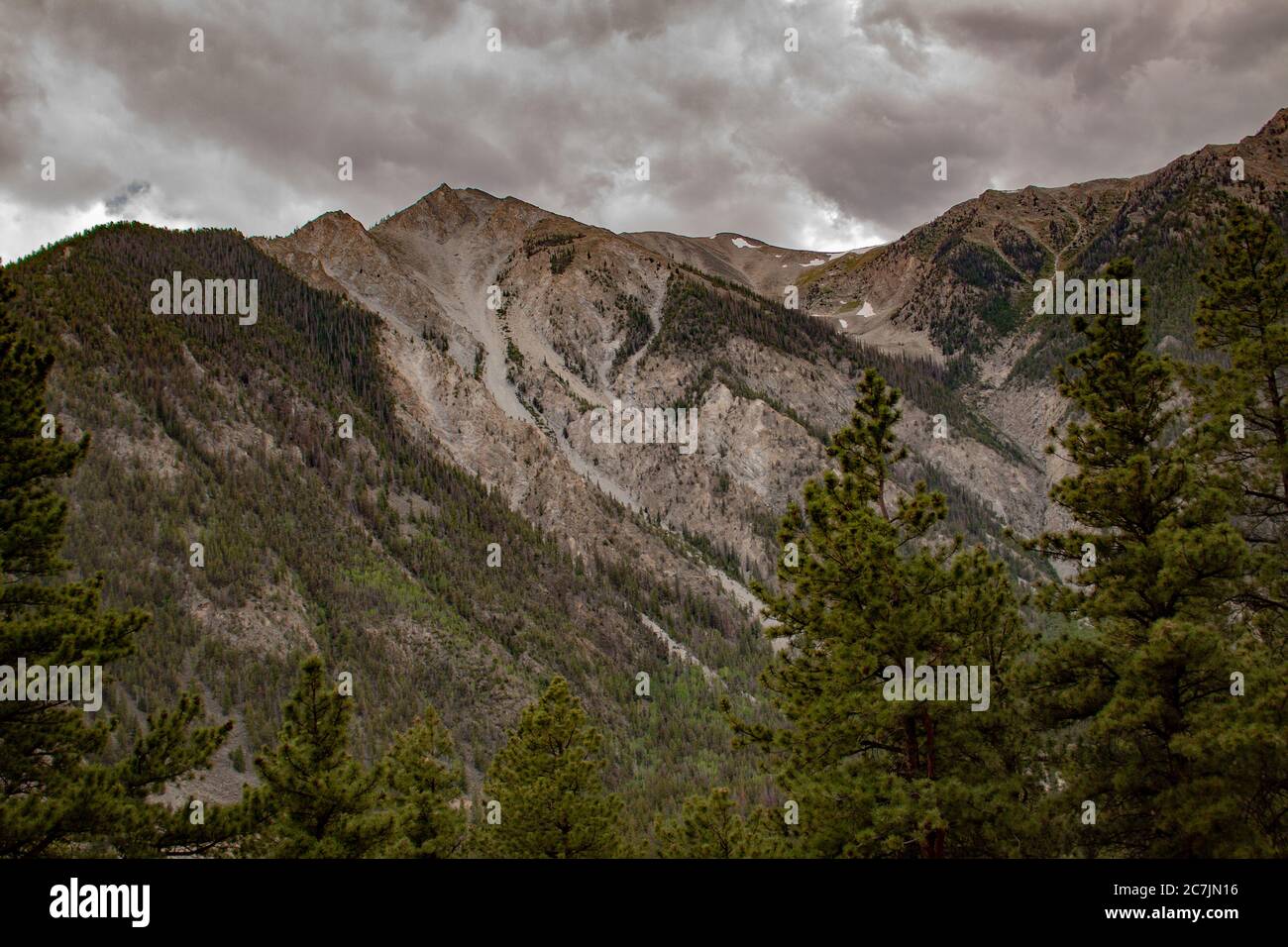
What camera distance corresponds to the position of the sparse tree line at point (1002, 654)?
1316cm

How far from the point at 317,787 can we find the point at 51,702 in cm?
604

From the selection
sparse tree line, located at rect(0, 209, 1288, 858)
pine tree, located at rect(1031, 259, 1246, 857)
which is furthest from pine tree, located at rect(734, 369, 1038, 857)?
pine tree, located at rect(1031, 259, 1246, 857)

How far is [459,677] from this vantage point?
98688mm

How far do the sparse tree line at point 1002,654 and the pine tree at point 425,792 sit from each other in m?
5.82

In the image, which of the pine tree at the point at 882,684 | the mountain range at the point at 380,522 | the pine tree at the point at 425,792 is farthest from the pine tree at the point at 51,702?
the mountain range at the point at 380,522

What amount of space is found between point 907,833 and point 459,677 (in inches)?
3618

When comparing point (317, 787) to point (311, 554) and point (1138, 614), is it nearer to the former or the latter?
point (1138, 614)

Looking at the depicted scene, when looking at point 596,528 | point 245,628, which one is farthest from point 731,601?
point 245,628

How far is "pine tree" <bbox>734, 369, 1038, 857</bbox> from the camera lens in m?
13.9

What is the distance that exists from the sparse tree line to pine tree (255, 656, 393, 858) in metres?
0.13

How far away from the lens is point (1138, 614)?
14.5 m

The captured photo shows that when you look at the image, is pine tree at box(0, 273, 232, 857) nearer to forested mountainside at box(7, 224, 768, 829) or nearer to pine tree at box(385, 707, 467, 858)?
pine tree at box(385, 707, 467, 858)

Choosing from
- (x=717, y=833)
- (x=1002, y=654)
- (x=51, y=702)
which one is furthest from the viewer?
(x=717, y=833)

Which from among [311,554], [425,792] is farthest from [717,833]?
[311,554]
